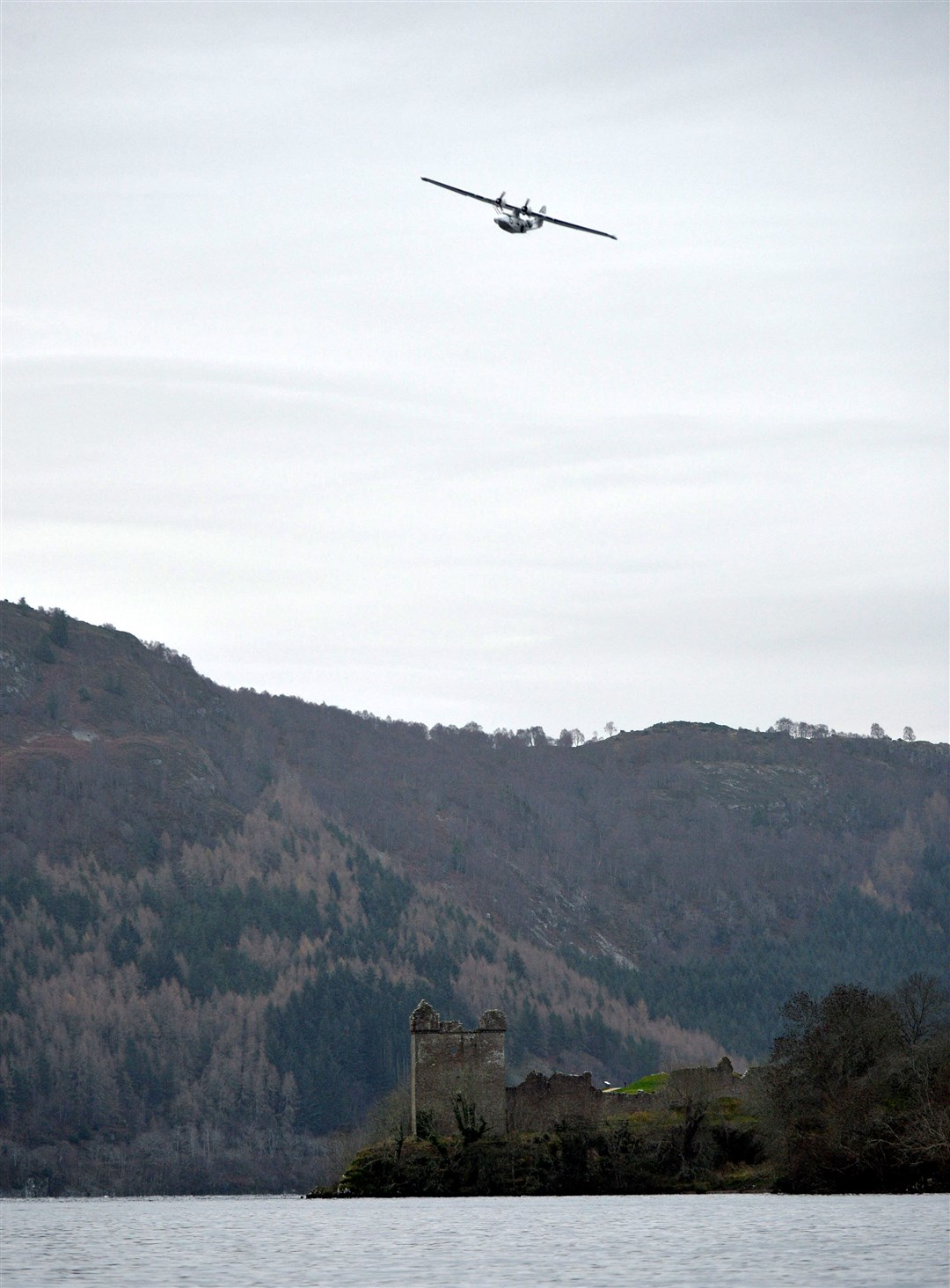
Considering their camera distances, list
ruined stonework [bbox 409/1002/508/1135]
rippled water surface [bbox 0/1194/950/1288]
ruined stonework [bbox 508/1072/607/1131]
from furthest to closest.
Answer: ruined stonework [bbox 508/1072/607/1131] → ruined stonework [bbox 409/1002/508/1135] → rippled water surface [bbox 0/1194/950/1288]

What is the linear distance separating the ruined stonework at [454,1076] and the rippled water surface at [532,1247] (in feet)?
35.3

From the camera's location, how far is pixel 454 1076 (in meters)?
120

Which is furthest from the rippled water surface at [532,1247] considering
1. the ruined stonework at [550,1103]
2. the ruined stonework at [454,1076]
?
the ruined stonework at [550,1103]

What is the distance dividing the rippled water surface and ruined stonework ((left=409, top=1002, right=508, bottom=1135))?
10761 mm

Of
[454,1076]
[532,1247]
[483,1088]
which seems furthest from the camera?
[454,1076]

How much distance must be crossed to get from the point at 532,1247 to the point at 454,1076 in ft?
158

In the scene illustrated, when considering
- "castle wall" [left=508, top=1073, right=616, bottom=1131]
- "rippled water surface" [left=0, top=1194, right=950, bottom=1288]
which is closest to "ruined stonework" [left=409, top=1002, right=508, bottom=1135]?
"castle wall" [left=508, top=1073, right=616, bottom=1131]

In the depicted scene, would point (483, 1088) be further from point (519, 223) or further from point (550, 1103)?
point (519, 223)

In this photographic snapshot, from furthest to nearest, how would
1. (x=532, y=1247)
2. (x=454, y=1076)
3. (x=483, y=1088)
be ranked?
(x=454, y=1076)
(x=483, y=1088)
(x=532, y=1247)

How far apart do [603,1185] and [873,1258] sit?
54927 mm

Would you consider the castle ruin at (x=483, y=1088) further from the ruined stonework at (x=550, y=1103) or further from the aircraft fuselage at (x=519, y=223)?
the aircraft fuselage at (x=519, y=223)

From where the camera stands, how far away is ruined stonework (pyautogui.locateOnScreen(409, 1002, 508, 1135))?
120 m

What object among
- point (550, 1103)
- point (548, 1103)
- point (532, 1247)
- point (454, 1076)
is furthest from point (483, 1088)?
point (532, 1247)

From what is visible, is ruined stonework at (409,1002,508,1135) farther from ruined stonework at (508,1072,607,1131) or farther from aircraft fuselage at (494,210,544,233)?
aircraft fuselage at (494,210,544,233)
